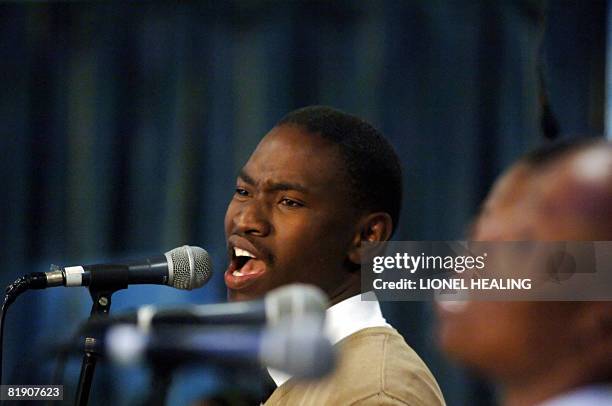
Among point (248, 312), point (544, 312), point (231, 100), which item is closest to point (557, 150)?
point (544, 312)

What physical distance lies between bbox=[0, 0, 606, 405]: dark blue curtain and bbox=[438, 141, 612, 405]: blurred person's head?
141 cm

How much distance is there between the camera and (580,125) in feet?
7.38

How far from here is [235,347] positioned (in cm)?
54

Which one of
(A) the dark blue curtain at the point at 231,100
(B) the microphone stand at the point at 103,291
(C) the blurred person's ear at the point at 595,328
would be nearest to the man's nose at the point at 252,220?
(B) the microphone stand at the point at 103,291

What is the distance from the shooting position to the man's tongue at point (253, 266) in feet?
4.96

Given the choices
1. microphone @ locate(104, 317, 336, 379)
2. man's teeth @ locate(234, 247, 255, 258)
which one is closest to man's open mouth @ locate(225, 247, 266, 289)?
man's teeth @ locate(234, 247, 255, 258)

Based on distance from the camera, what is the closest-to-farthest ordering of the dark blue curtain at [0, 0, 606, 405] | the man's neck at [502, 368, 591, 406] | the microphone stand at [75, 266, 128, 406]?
the man's neck at [502, 368, 591, 406] → the microphone stand at [75, 266, 128, 406] → the dark blue curtain at [0, 0, 606, 405]

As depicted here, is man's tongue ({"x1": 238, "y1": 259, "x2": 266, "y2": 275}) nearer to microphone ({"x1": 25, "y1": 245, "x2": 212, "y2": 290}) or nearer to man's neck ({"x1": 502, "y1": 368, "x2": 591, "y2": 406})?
microphone ({"x1": 25, "y1": 245, "x2": 212, "y2": 290})

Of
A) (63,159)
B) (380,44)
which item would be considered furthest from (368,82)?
(63,159)

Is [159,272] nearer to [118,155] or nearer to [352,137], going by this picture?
[352,137]

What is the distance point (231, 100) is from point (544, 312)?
5.43ft

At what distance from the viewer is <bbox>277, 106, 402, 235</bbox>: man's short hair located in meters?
1.55

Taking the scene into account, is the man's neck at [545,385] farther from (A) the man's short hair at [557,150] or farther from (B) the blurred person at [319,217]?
(B) the blurred person at [319,217]

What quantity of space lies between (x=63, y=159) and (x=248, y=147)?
445mm
